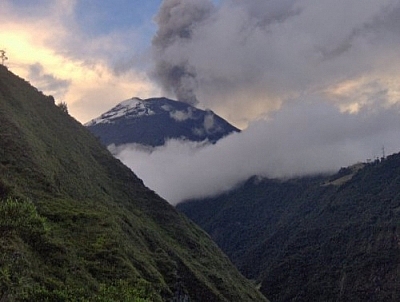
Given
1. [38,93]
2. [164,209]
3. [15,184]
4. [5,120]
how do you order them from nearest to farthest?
[15,184], [5,120], [164,209], [38,93]

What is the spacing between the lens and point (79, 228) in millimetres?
67375

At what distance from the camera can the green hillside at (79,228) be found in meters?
52.2

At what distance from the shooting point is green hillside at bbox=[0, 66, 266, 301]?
5219 cm

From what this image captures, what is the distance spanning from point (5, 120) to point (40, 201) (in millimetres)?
22013

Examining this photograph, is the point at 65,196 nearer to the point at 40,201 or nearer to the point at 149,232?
the point at 40,201

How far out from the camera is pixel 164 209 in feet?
385

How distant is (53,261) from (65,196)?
966 inches

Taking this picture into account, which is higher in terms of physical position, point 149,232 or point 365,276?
point 149,232

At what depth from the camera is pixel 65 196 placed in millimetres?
78250

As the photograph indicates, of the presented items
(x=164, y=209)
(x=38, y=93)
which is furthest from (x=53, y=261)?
(x=38, y=93)

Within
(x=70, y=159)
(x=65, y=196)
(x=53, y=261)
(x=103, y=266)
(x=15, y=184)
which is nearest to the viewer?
(x=53, y=261)

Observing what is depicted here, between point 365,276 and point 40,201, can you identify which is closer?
point 40,201

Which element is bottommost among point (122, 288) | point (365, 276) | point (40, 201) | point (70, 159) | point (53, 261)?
point (365, 276)

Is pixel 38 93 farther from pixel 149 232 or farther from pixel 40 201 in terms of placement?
pixel 40 201
